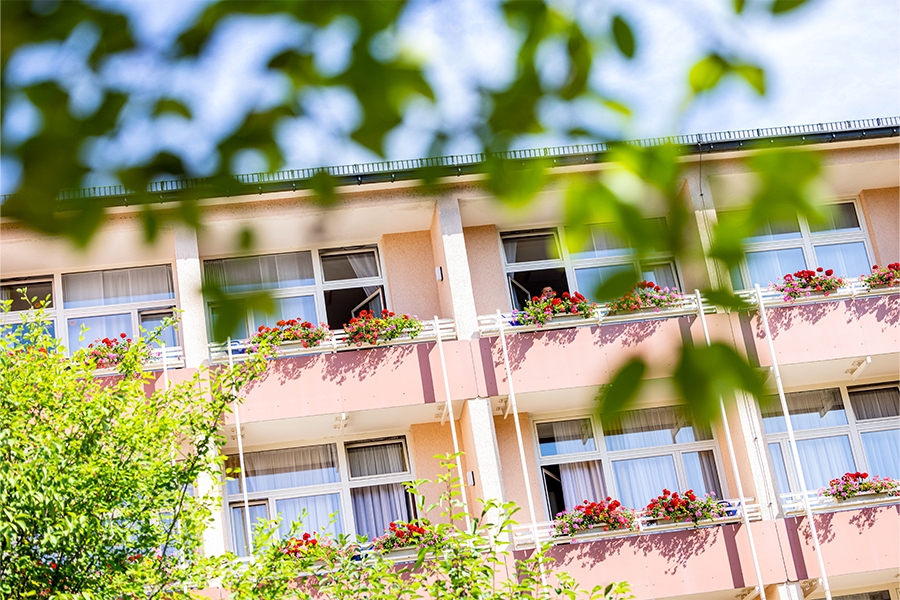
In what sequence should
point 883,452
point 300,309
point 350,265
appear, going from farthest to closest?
point 350,265 → point 300,309 → point 883,452

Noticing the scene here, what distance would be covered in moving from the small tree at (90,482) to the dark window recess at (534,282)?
19.7 ft

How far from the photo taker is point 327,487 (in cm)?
1416

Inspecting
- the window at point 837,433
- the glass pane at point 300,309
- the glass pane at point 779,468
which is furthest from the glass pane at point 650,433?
the glass pane at point 300,309

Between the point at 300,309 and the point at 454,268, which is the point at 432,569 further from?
the point at 300,309

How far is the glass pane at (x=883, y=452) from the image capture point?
14.5 metres

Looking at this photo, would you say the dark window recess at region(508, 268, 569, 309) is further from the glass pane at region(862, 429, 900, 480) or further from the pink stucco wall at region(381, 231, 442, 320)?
the glass pane at region(862, 429, 900, 480)

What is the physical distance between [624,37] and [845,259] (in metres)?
14.3

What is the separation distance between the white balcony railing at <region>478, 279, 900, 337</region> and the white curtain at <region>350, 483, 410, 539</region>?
237 cm

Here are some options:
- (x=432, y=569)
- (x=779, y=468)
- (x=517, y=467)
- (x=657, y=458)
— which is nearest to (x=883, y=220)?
(x=779, y=468)

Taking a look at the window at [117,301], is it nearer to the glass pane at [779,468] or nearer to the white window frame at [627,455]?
the white window frame at [627,455]

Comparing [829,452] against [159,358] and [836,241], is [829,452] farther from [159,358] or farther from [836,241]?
[159,358]

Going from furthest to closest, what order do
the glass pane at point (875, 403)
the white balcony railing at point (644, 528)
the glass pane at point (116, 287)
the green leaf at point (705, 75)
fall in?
the glass pane at point (116, 287) → the glass pane at point (875, 403) → the white balcony railing at point (644, 528) → the green leaf at point (705, 75)

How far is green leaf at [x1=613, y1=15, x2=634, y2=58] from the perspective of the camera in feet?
7.23

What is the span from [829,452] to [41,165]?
1368 centimetres
